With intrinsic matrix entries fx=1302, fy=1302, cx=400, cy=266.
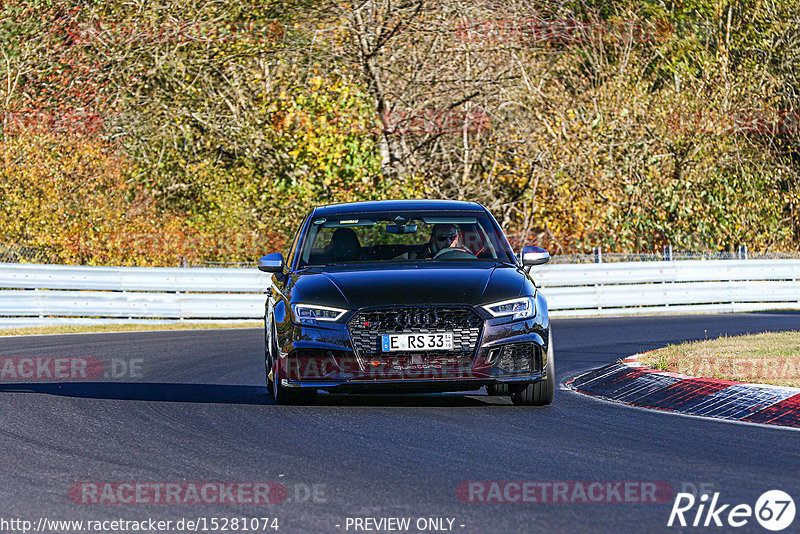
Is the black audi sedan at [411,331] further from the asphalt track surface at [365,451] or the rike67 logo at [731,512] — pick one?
the rike67 logo at [731,512]

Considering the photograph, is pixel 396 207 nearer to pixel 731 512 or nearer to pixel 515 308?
pixel 515 308

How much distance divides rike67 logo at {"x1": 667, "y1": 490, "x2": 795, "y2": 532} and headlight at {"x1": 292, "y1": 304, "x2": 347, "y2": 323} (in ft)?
13.7

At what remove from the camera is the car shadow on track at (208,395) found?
36.4ft

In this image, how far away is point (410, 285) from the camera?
10.2 m

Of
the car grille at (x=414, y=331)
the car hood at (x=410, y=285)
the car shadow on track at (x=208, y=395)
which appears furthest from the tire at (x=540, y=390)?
the car grille at (x=414, y=331)

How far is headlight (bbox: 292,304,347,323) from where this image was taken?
10023 millimetres

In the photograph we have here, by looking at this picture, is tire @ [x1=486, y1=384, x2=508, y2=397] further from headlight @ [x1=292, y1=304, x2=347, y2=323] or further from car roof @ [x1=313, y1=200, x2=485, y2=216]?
headlight @ [x1=292, y1=304, x2=347, y2=323]

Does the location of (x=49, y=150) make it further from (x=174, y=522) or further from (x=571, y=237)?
(x=174, y=522)

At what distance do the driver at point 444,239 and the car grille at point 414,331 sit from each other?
5.25 ft

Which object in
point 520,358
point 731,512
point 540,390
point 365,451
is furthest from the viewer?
point 540,390

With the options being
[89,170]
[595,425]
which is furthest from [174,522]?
[89,170]

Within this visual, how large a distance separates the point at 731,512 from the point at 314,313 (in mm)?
4777

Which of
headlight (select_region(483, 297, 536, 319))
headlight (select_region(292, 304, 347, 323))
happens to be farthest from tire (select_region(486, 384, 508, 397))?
headlight (select_region(292, 304, 347, 323))

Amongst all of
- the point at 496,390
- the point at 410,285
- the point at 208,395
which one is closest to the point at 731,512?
the point at 410,285
